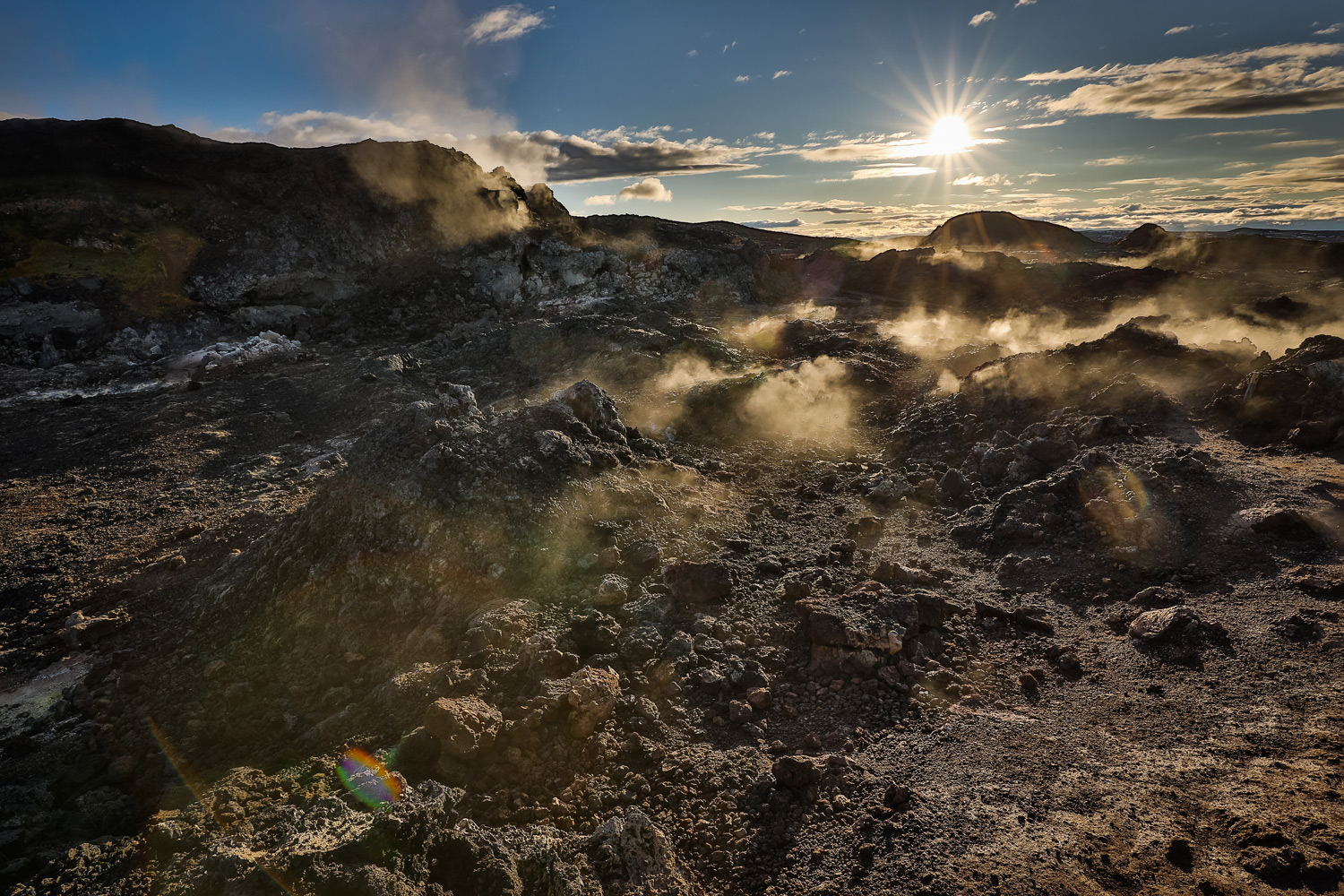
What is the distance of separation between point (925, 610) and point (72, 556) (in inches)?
513

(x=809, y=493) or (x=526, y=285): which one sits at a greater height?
(x=526, y=285)

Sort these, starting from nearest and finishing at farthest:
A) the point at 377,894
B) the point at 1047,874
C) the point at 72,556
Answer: the point at 377,894, the point at 1047,874, the point at 72,556

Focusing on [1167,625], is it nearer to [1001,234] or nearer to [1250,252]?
[1250,252]

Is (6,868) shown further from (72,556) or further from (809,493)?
(809,493)

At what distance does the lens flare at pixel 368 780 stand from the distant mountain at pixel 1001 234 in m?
76.8

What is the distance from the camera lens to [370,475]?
845 centimetres

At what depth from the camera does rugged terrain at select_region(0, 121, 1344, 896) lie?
4.40m

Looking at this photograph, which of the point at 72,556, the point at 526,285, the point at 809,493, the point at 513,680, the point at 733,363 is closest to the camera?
the point at 513,680

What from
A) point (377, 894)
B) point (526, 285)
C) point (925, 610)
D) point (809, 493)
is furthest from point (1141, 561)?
point (526, 285)

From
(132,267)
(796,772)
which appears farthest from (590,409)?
(132,267)

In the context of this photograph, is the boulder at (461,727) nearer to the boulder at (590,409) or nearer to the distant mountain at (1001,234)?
the boulder at (590,409)

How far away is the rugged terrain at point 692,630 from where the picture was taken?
4.40 meters

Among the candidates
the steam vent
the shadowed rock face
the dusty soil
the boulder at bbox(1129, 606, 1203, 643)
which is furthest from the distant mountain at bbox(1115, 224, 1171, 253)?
the boulder at bbox(1129, 606, 1203, 643)

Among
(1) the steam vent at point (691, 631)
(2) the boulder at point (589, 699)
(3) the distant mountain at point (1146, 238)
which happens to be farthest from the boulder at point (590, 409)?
(3) the distant mountain at point (1146, 238)
